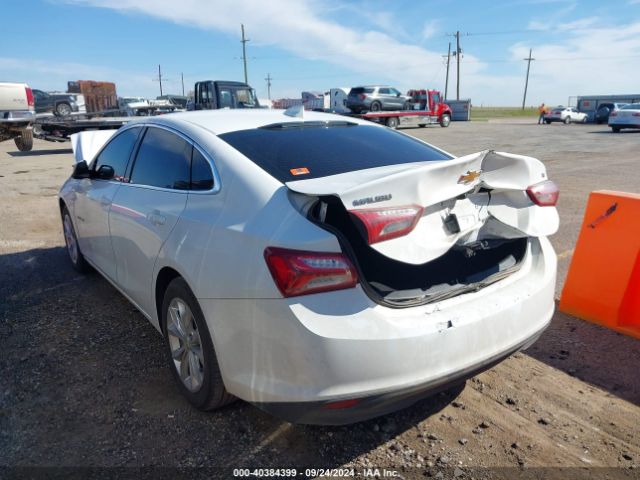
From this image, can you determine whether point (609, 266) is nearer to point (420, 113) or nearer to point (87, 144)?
point (87, 144)

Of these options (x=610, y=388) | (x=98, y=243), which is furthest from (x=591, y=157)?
(x=98, y=243)

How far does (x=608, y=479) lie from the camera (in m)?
2.28

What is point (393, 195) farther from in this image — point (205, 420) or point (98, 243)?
point (98, 243)

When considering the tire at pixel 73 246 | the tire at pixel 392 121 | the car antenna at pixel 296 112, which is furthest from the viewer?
the tire at pixel 392 121

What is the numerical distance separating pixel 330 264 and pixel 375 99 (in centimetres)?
3324

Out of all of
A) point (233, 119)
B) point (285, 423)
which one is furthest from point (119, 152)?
point (285, 423)

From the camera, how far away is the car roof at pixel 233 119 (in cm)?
301

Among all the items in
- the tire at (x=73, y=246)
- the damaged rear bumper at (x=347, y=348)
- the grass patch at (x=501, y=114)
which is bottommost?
the grass patch at (x=501, y=114)

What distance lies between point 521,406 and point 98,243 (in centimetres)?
336

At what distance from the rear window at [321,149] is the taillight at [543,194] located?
27.4 inches

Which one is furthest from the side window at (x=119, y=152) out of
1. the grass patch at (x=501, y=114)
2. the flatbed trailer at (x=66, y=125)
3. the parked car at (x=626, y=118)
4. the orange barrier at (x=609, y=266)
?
the grass patch at (x=501, y=114)

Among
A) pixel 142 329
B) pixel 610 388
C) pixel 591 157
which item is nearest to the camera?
pixel 610 388

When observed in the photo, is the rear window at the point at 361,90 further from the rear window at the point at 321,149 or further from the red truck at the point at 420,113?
the rear window at the point at 321,149

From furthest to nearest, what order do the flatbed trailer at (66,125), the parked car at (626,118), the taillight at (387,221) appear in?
the parked car at (626,118) < the flatbed trailer at (66,125) < the taillight at (387,221)
